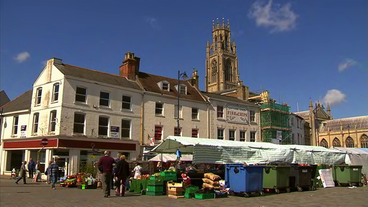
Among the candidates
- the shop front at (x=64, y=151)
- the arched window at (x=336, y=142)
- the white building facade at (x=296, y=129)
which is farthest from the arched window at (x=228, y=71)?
the shop front at (x=64, y=151)

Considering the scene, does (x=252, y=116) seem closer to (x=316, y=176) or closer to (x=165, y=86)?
(x=165, y=86)

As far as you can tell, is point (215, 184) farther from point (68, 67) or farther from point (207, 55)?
point (207, 55)

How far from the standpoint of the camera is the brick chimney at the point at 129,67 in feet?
109

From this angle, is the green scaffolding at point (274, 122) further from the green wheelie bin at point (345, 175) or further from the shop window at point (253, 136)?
the green wheelie bin at point (345, 175)

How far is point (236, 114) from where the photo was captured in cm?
3869

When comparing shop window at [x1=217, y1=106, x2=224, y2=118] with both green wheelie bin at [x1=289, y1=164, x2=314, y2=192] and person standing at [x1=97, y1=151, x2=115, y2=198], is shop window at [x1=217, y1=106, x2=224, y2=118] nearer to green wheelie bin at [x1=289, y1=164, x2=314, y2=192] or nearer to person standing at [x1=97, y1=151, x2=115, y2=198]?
green wheelie bin at [x1=289, y1=164, x2=314, y2=192]

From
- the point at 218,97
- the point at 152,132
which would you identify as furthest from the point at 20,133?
the point at 218,97

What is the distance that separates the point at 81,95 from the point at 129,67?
700 centimetres

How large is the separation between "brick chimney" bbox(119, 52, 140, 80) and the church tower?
91.8 metres

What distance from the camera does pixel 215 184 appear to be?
14.5m

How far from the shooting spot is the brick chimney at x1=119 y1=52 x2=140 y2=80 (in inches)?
1307

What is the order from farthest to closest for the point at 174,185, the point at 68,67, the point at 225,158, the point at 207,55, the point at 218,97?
1. the point at 207,55
2. the point at 218,97
3. the point at 68,67
4. the point at 225,158
5. the point at 174,185

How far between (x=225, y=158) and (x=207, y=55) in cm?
12202

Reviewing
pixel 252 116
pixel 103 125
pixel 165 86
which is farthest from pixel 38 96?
pixel 252 116
